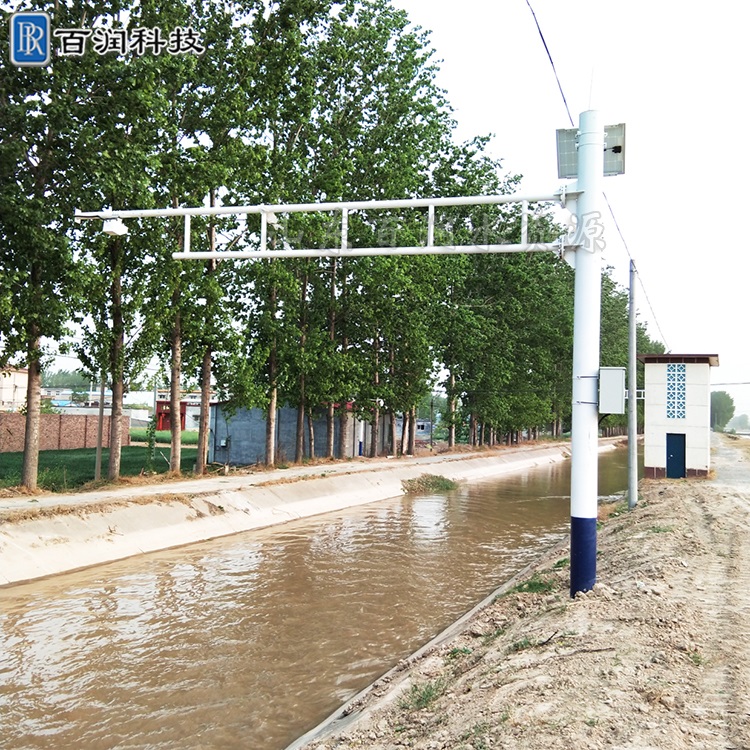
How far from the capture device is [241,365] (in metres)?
24.0

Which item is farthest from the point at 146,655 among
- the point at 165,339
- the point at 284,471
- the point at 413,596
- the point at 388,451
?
the point at 388,451

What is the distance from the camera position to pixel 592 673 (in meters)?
6.05

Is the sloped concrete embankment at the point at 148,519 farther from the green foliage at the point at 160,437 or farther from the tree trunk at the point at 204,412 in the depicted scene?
the green foliage at the point at 160,437

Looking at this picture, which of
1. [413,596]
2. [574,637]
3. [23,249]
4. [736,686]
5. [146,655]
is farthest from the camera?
[23,249]

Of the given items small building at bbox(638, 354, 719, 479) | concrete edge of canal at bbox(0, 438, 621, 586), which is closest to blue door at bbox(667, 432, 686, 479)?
small building at bbox(638, 354, 719, 479)

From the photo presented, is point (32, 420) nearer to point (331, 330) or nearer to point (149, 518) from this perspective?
point (149, 518)

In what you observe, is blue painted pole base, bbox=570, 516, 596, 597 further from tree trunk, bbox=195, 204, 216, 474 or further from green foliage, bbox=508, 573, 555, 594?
tree trunk, bbox=195, 204, 216, 474

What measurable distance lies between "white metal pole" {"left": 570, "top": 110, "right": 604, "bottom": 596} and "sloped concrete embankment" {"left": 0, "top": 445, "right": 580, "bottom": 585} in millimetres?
8844

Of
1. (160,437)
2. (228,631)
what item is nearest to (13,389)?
(160,437)

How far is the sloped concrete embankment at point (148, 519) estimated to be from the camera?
42.3 ft

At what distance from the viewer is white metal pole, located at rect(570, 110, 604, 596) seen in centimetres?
944

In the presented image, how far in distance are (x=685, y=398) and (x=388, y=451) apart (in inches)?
682

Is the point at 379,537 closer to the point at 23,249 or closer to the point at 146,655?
the point at 146,655

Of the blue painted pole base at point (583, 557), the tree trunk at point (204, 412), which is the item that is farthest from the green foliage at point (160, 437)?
the blue painted pole base at point (583, 557)
